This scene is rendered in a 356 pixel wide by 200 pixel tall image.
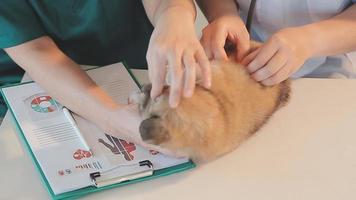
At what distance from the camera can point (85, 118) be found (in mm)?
784

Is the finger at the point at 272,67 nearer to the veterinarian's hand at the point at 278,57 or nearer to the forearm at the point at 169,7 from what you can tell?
the veterinarian's hand at the point at 278,57

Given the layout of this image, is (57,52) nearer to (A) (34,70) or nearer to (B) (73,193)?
(A) (34,70)

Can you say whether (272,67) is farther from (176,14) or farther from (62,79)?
(62,79)

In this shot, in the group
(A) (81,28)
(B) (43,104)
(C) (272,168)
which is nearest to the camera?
(C) (272,168)

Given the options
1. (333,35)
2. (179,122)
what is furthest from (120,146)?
(333,35)

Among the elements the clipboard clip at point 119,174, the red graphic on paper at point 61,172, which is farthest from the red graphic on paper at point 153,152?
the red graphic on paper at point 61,172

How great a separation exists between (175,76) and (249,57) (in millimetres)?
161

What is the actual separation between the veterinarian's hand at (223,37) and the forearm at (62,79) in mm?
170

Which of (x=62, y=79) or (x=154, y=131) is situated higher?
(x=62, y=79)

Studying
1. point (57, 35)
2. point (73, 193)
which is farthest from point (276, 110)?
point (57, 35)

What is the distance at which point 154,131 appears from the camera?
601mm

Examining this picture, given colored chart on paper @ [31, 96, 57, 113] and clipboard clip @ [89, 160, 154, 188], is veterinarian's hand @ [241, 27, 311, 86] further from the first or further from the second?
colored chart on paper @ [31, 96, 57, 113]

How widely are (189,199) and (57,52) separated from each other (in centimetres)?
35

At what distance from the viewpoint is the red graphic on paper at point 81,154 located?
27.9 inches
